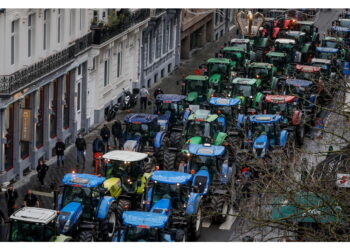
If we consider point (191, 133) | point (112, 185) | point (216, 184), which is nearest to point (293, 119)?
point (191, 133)

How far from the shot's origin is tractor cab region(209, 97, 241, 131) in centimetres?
4791

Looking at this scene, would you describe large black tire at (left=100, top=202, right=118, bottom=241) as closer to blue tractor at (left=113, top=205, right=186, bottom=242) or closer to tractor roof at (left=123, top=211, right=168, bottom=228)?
blue tractor at (left=113, top=205, right=186, bottom=242)

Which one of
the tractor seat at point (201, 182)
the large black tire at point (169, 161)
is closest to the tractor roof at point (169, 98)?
A: the large black tire at point (169, 161)

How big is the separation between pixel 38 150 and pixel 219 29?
3917 centimetres

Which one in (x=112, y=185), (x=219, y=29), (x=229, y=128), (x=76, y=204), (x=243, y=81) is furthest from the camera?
(x=219, y=29)

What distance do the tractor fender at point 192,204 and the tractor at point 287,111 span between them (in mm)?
13276

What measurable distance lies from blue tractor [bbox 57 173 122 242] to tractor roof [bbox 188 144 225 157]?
16.4ft

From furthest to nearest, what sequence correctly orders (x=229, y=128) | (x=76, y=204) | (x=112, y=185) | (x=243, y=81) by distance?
(x=243, y=81)
(x=229, y=128)
(x=112, y=185)
(x=76, y=204)

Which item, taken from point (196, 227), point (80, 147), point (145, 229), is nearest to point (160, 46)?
point (80, 147)

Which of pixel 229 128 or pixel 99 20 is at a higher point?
pixel 99 20

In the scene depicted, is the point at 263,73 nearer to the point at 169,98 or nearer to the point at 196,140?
the point at 169,98

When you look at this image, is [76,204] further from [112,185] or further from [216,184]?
[216,184]

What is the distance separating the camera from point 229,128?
47.7 m

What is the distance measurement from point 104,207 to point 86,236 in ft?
7.14
